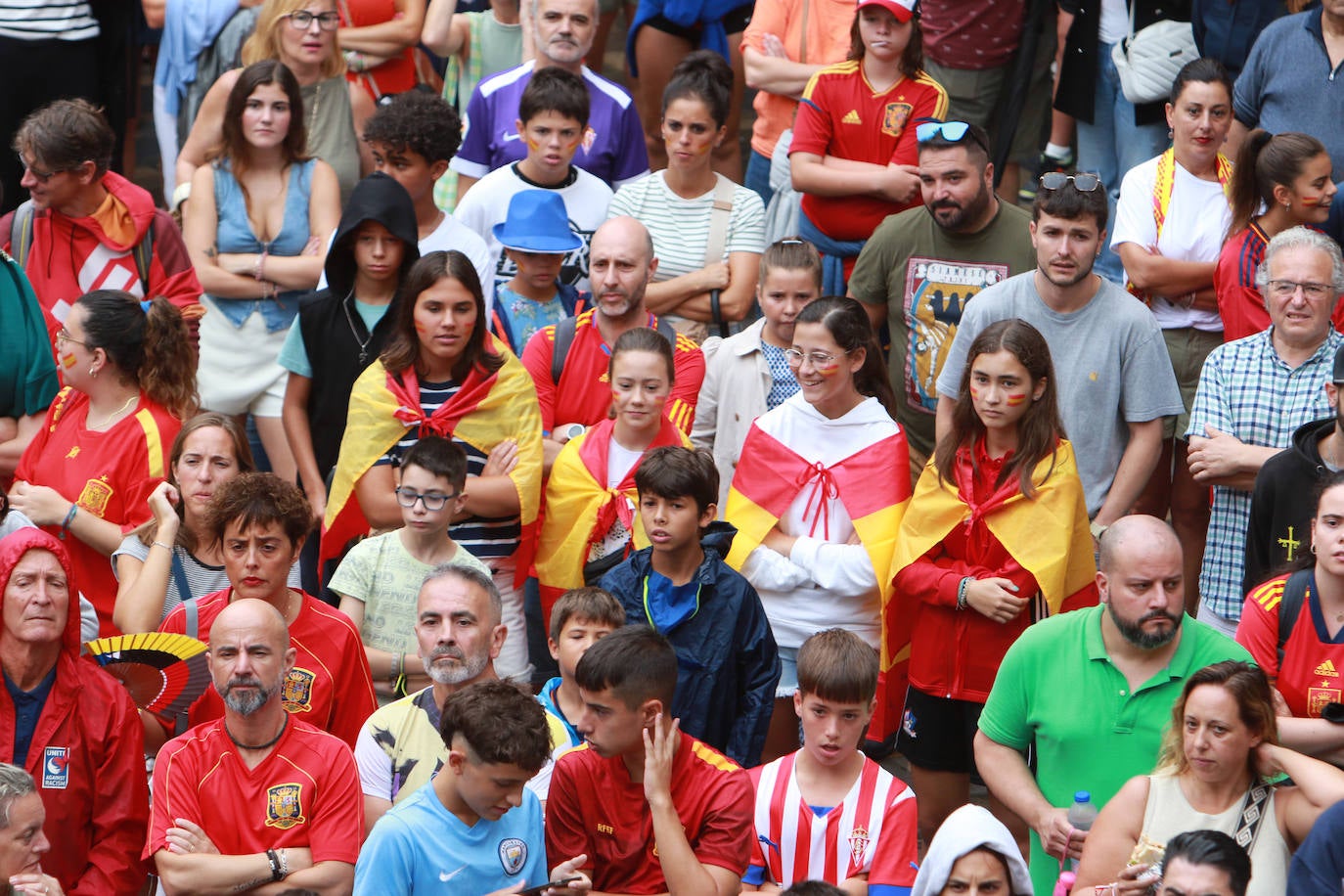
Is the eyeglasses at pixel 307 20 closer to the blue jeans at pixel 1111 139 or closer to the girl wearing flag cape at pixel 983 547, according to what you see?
the blue jeans at pixel 1111 139

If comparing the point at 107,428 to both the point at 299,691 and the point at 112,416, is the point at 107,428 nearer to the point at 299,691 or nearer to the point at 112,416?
the point at 112,416

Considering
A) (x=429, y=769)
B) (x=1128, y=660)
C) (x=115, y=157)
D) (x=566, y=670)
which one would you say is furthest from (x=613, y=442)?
(x=115, y=157)

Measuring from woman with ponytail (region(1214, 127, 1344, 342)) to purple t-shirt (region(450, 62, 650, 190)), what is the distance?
2753mm

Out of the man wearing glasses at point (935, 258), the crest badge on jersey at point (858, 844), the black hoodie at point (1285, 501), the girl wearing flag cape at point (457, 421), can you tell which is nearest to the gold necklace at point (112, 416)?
the girl wearing flag cape at point (457, 421)

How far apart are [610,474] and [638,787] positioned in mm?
1800

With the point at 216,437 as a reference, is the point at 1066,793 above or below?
below

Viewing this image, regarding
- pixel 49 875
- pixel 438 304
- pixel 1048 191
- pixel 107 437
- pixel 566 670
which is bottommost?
pixel 49 875

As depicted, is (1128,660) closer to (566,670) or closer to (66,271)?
(566,670)

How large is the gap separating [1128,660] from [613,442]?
2134mm

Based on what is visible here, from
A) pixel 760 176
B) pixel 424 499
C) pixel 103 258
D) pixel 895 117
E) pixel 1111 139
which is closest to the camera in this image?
pixel 424 499

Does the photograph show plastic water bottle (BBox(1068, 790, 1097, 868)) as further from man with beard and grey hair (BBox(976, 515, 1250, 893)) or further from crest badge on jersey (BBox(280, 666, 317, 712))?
crest badge on jersey (BBox(280, 666, 317, 712))

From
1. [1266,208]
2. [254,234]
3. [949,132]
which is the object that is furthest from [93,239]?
[1266,208]

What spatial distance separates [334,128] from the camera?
9031 millimetres

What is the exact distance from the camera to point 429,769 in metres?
5.70
